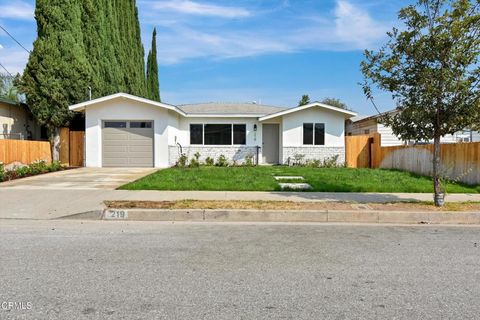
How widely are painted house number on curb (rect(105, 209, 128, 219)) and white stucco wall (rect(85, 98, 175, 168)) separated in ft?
40.2

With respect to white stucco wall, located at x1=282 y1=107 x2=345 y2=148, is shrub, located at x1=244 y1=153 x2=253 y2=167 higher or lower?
lower

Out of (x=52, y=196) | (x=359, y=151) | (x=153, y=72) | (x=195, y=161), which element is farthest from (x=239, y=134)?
(x=153, y=72)

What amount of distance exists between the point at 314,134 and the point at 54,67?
1391 cm

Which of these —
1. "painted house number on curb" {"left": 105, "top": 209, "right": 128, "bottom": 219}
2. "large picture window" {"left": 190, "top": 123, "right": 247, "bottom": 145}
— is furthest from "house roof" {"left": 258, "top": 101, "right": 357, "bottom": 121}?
"painted house number on curb" {"left": 105, "top": 209, "right": 128, "bottom": 219}

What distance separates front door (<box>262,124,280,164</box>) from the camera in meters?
23.6

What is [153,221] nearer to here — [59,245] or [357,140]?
[59,245]

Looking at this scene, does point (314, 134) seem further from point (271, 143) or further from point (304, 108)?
point (271, 143)

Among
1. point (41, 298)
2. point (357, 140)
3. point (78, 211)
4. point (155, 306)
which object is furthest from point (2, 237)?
point (357, 140)

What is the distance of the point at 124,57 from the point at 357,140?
17541 mm

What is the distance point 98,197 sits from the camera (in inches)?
396

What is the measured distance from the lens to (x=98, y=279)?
14.8 feet

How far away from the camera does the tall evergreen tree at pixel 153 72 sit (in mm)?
41375

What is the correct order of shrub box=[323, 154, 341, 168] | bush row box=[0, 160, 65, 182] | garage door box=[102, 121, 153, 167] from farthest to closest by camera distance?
shrub box=[323, 154, 341, 168], garage door box=[102, 121, 153, 167], bush row box=[0, 160, 65, 182]

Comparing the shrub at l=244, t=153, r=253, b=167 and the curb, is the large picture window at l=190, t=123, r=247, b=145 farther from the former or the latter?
the curb
